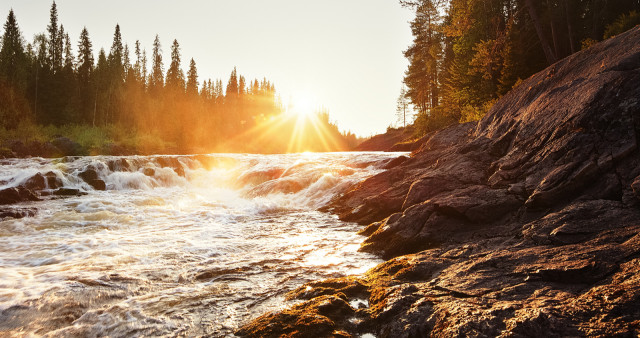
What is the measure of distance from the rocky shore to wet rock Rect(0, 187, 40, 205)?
16124 mm

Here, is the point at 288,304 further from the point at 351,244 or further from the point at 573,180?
the point at 573,180

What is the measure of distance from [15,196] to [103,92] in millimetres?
50149

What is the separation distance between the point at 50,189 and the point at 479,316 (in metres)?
21.7

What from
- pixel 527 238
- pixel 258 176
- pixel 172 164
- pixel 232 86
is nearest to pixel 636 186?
pixel 527 238

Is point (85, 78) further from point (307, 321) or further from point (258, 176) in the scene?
point (307, 321)

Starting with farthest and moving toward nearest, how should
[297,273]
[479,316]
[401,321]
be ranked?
[297,273] < [401,321] < [479,316]

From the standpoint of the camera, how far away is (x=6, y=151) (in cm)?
2836

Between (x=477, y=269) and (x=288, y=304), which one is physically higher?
(x=477, y=269)

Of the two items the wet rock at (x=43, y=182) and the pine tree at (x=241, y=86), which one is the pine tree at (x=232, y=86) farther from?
the wet rock at (x=43, y=182)

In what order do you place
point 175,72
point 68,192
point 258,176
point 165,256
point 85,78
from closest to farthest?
point 165,256
point 68,192
point 258,176
point 85,78
point 175,72

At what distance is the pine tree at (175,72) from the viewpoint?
6988cm

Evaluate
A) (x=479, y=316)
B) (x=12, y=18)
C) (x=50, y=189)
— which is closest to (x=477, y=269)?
(x=479, y=316)

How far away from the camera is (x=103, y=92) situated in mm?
55906

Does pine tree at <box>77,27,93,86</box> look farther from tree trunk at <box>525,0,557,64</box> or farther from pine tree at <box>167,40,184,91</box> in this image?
tree trunk at <box>525,0,557,64</box>
